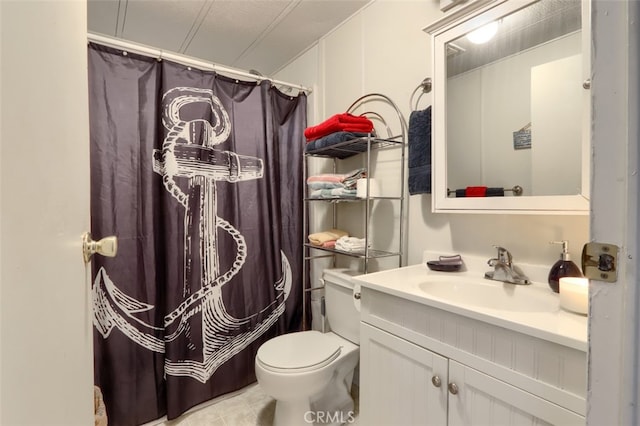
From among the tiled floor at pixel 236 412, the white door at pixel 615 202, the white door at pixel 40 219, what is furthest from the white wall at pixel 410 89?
the white door at pixel 40 219

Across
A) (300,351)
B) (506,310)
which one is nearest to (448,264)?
(506,310)

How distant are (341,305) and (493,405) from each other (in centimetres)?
93

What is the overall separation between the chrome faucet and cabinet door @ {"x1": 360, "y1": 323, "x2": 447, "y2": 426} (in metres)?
0.43

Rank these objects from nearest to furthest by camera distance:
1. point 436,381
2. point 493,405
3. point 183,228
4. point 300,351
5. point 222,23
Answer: point 493,405 → point 436,381 → point 300,351 → point 183,228 → point 222,23

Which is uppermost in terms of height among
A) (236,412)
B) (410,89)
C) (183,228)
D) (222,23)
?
(222,23)

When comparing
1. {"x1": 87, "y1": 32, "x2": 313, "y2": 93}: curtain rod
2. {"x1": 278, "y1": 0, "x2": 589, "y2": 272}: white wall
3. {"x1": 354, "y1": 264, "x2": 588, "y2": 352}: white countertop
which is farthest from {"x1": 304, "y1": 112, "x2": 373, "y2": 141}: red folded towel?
{"x1": 354, "y1": 264, "x2": 588, "y2": 352}: white countertop

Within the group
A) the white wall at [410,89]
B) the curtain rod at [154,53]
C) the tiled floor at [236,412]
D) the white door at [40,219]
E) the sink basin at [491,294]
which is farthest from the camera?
the tiled floor at [236,412]

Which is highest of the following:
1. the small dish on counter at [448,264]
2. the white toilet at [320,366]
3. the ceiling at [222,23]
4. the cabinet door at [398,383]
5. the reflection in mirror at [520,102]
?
the ceiling at [222,23]

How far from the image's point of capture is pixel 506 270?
3.73 ft

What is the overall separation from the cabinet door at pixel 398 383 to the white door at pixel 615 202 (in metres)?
0.57

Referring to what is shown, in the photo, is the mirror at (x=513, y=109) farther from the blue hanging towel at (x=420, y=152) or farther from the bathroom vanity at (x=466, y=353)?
the bathroom vanity at (x=466, y=353)

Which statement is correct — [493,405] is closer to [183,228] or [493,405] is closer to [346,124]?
[346,124]

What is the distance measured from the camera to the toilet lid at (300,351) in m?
1.39

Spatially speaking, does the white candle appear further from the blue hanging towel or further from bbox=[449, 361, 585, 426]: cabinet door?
the blue hanging towel
